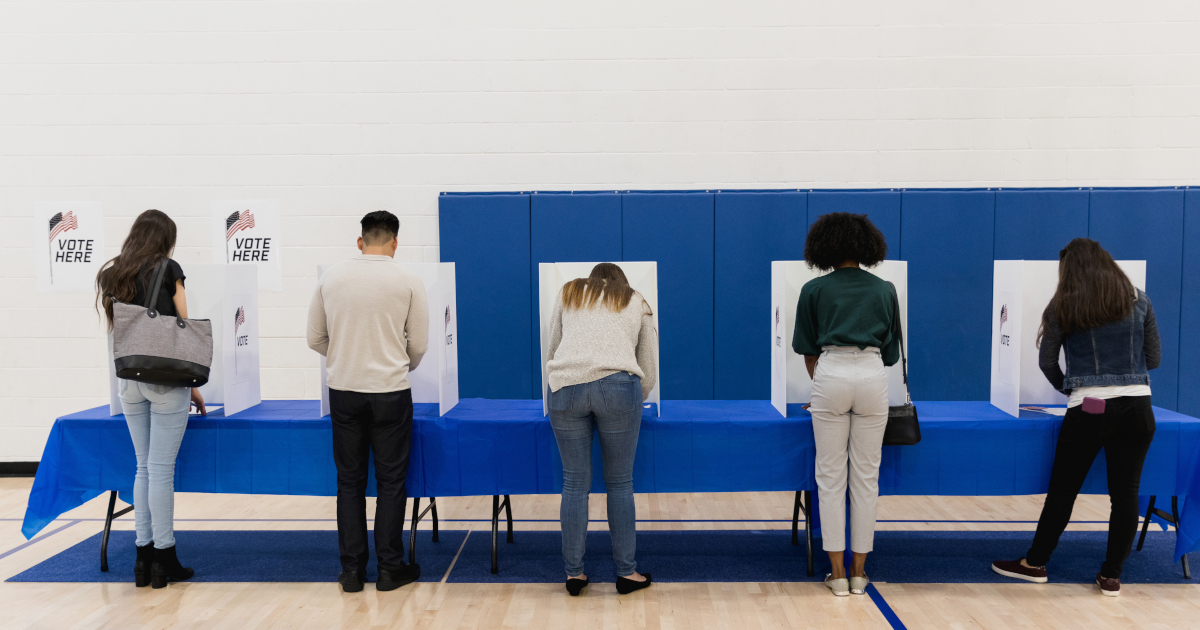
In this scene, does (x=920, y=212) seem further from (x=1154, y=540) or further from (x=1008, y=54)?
(x=1154, y=540)

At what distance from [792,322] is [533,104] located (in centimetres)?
240

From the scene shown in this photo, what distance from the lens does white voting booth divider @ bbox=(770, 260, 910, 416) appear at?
9.22 ft

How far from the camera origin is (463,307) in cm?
443

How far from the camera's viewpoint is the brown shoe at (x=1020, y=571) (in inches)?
108

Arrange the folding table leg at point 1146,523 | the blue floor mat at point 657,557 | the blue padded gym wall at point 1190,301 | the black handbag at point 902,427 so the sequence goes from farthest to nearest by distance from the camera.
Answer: the blue padded gym wall at point 1190,301 < the folding table leg at point 1146,523 < the blue floor mat at point 657,557 < the black handbag at point 902,427

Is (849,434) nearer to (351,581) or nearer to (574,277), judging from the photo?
(574,277)

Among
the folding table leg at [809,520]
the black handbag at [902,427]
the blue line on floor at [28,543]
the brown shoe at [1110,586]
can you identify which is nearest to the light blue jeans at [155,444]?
the blue line on floor at [28,543]

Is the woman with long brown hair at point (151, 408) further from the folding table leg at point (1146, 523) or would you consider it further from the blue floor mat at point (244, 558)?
the folding table leg at point (1146, 523)

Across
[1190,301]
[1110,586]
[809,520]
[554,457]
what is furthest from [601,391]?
[1190,301]

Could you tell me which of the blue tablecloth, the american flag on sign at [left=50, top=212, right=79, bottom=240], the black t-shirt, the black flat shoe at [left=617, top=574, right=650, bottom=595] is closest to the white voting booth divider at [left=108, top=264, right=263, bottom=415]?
the blue tablecloth

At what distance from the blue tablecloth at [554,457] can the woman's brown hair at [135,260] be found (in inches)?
22.7

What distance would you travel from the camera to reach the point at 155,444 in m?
2.65

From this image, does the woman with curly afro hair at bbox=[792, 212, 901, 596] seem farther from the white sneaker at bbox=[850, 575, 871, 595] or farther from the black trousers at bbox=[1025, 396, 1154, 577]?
the black trousers at bbox=[1025, 396, 1154, 577]

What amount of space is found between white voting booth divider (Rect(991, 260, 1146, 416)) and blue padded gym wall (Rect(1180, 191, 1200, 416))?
1.83 metres
